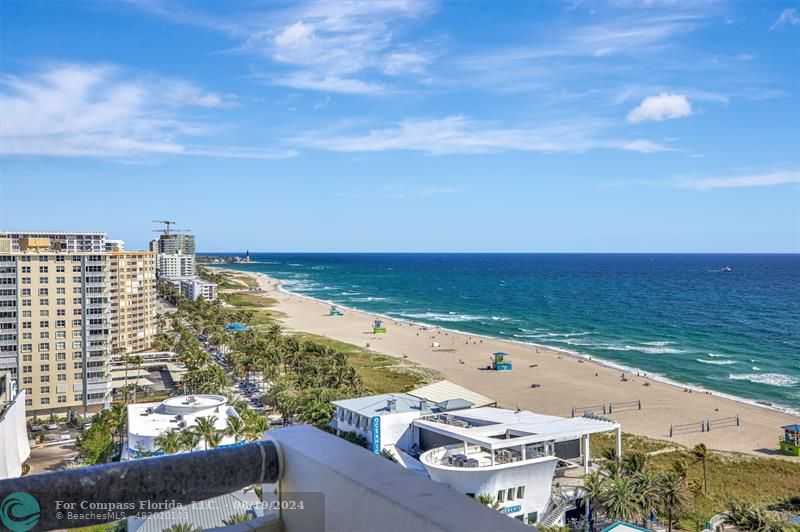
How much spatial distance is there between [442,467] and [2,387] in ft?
80.6

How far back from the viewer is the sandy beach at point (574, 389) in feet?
129

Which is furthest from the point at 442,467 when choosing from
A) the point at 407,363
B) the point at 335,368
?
the point at 407,363

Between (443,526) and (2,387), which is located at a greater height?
(443,526)

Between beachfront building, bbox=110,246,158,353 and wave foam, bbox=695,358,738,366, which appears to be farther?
beachfront building, bbox=110,246,158,353

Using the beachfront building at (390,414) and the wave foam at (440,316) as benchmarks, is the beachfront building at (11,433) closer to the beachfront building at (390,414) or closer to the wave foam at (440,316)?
the beachfront building at (390,414)

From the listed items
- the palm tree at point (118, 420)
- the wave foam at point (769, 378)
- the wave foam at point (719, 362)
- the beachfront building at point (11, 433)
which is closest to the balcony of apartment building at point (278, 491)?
the beachfront building at point (11, 433)

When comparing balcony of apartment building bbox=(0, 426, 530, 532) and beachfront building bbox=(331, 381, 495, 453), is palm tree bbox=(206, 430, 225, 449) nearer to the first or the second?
beachfront building bbox=(331, 381, 495, 453)

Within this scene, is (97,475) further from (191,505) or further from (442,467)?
(442,467)

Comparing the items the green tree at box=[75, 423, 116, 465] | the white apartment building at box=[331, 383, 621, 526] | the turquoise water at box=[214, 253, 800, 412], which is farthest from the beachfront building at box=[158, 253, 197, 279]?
the white apartment building at box=[331, 383, 621, 526]

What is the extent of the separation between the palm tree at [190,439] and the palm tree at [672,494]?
60.7 feet

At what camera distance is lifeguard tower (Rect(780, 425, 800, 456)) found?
114 ft

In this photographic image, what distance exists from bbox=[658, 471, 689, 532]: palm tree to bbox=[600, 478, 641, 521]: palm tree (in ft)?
3.60

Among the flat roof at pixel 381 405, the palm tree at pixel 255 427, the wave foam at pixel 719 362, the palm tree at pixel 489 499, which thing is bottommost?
the wave foam at pixel 719 362

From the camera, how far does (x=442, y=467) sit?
24.1m
